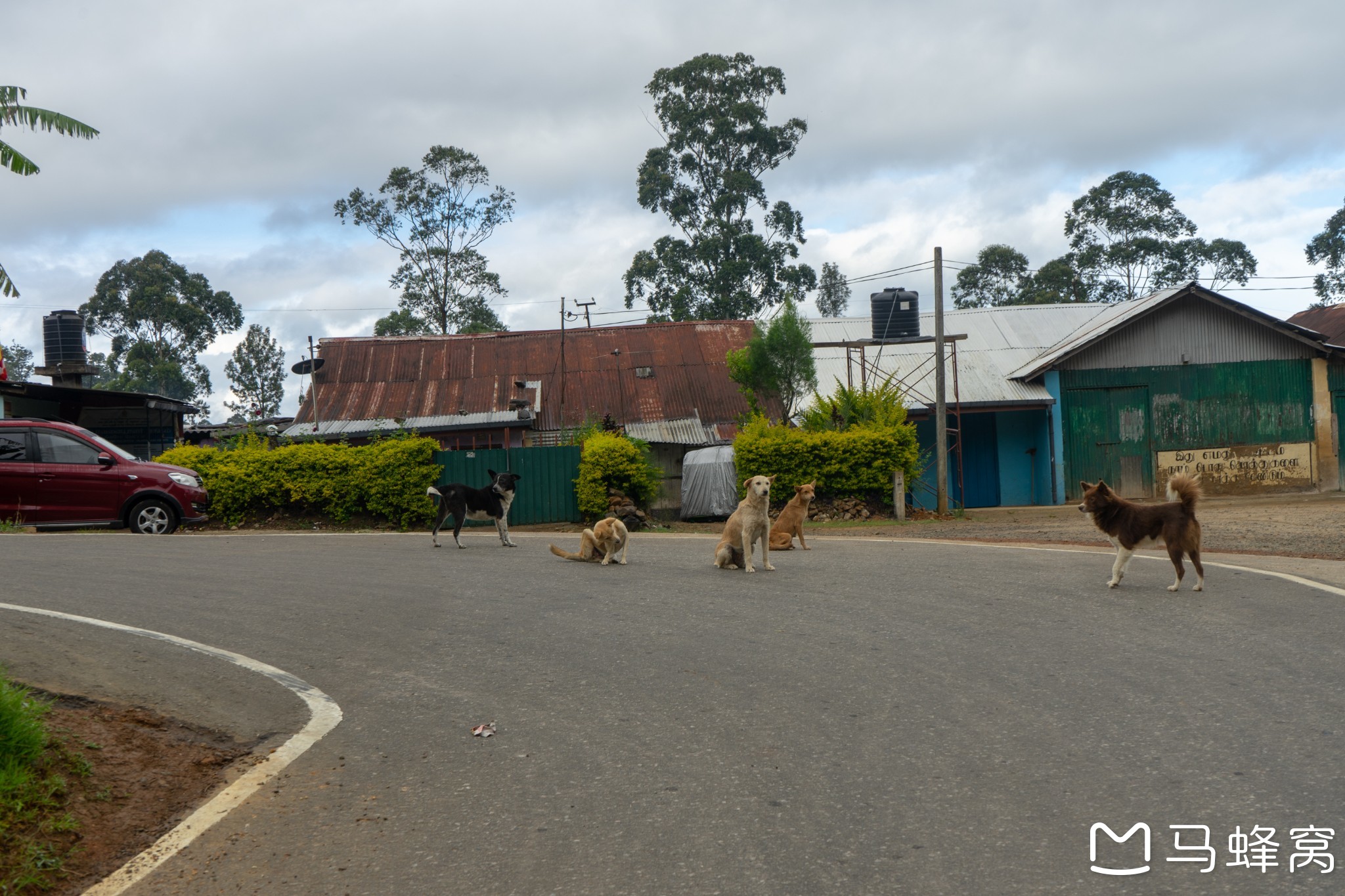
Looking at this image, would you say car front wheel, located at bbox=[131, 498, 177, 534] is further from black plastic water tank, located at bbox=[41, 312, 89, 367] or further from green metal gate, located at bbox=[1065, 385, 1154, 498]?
green metal gate, located at bbox=[1065, 385, 1154, 498]

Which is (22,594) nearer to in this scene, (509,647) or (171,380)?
(509,647)

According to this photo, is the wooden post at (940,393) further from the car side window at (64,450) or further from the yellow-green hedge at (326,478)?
the car side window at (64,450)

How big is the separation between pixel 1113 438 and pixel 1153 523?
20953 millimetres

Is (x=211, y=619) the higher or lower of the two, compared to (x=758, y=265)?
lower

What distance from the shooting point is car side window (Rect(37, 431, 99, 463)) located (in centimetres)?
1880

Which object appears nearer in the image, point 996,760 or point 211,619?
point 996,760

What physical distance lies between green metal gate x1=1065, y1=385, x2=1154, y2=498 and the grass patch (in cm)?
2830

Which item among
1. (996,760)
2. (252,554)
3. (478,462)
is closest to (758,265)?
(478,462)

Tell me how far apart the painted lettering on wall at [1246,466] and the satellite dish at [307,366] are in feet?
82.6

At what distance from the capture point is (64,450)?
61.9ft

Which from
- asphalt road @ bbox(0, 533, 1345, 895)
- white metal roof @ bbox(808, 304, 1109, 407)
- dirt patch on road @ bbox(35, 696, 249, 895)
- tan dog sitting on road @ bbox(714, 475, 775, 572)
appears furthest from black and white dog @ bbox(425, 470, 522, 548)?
white metal roof @ bbox(808, 304, 1109, 407)

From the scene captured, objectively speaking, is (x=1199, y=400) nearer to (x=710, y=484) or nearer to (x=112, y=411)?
(x=710, y=484)

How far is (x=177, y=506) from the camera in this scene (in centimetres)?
1920

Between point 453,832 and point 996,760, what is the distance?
262cm
